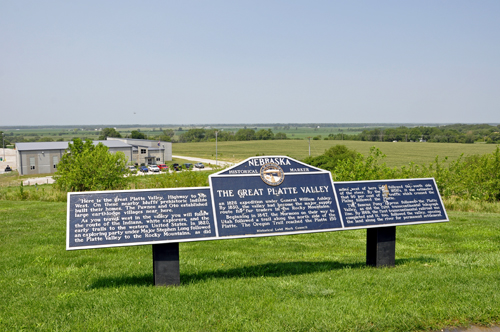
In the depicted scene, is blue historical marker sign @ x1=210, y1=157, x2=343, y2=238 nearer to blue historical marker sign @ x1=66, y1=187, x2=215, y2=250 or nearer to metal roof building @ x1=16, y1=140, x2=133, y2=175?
blue historical marker sign @ x1=66, y1=187, x2=215, y2=250

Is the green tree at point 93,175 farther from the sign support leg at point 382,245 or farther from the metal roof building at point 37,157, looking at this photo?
the metal roof building at point 37,157

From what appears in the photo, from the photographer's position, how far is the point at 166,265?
6.80m

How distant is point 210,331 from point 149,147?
85618 millimetres

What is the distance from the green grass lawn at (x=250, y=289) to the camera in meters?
5.52

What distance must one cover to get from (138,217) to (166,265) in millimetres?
925

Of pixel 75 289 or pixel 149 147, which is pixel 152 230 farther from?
pixel 149 147

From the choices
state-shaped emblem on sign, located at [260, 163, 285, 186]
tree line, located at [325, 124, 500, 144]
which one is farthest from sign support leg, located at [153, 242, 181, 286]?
tree line, located at [325, 124, 500, 144]

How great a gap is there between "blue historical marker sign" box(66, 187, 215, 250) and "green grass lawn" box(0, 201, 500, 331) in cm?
86

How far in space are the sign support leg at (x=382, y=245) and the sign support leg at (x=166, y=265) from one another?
12.4 ft

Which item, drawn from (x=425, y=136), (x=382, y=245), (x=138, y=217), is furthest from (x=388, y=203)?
(x=425, y=136)

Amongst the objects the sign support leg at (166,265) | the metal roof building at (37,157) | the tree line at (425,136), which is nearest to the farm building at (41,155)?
the metal roof building at (37,157)

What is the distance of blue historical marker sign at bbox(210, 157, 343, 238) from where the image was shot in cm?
700

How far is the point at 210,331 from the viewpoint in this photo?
17.2 feet

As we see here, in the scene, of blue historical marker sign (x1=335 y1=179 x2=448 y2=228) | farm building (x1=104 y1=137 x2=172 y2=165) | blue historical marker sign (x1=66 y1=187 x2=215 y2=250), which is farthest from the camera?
farm building (x1=104 y1=137 x2=172 y2=165)
